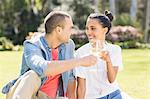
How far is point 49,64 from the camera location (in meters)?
4.12

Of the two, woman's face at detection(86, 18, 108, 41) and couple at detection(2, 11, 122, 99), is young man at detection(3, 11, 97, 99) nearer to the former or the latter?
couple at detection(2, 11, 122, 99)

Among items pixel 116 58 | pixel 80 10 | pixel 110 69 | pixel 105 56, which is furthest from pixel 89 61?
pixel 80 10

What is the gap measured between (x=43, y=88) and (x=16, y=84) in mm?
334

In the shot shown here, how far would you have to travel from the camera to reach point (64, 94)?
4703 mm

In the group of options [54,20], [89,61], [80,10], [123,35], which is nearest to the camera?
[89,61]

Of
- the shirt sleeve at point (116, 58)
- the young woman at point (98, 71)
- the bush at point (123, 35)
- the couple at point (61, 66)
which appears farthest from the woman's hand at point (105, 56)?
the bush at point (123, 35)

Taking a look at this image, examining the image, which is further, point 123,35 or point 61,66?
point 123,35

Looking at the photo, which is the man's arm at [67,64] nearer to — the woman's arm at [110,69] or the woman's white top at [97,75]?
the woman's arm at [110,69]

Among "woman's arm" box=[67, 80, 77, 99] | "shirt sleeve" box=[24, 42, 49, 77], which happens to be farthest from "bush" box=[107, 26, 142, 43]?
"shirt sleeve" box=[24, 42, 49, 77]

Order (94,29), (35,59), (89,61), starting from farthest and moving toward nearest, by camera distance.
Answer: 1. (94,29)
2. (35,59)
3. (89,61)

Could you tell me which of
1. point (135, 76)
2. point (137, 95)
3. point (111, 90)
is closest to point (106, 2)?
point (135, 76)

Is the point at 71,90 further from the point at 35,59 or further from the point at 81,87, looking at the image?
the point at 35,59

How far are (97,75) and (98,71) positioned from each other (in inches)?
1.8

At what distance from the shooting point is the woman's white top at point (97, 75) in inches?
197
